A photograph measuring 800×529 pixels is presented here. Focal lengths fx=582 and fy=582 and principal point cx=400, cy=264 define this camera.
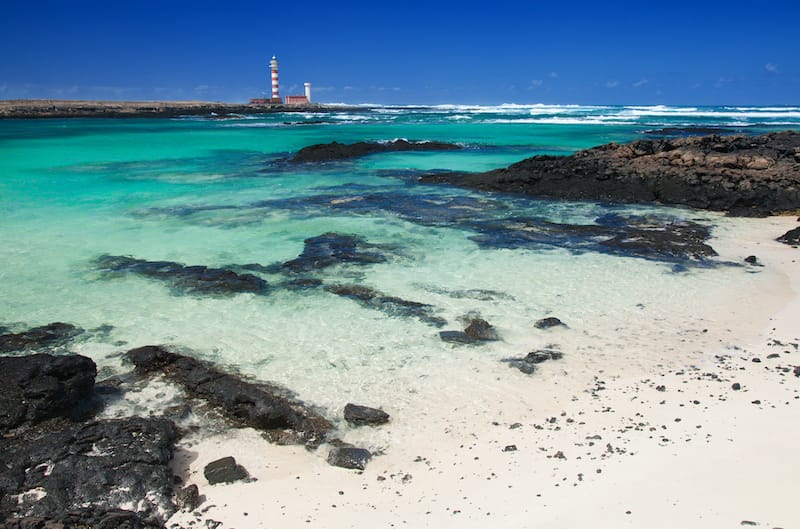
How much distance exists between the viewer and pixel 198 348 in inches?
256

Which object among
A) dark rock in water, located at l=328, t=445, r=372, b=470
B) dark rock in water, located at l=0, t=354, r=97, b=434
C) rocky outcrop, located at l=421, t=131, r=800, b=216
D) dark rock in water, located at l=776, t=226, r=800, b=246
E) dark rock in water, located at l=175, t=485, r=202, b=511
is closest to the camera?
dark rock in water, located at l=175, t=485, r=202, b=511

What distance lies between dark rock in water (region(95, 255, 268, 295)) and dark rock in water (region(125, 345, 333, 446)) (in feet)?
7.41

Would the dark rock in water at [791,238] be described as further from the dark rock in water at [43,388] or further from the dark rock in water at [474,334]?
the dark rock in water at [43,388]

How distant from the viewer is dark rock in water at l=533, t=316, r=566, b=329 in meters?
6.92

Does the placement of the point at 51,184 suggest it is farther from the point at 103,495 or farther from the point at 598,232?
the point at 103,495

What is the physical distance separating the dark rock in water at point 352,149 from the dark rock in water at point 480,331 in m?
19.8

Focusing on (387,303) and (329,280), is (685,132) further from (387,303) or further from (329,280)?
(387,303)

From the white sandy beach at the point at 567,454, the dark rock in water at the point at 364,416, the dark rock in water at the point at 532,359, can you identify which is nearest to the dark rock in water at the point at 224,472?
the white sandy beach at the point at 567,454

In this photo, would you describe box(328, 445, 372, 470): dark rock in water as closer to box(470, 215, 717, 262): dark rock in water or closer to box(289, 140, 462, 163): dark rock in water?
box(470, 215, 717, 262): dark rock in water

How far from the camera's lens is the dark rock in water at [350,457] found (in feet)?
14.5

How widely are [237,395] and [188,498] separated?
133cm

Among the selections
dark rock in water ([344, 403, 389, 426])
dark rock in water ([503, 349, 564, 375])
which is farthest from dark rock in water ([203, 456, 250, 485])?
dark rock in water ([503, 349, 564, 375])

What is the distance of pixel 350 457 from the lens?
4477 mm

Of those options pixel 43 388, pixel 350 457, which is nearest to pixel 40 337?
pixel 43 388
